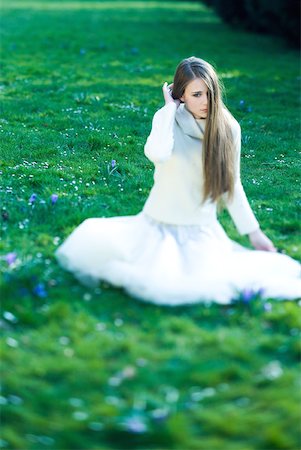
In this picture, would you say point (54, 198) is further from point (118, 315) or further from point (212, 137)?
point (118, 315)

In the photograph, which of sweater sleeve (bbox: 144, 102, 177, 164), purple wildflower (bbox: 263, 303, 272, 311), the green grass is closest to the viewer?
the green grass

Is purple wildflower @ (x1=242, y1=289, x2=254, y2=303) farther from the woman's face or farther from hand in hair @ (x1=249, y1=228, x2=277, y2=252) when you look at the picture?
the woman's face

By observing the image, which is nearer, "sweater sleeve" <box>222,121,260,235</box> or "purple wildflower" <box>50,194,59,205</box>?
"sweater sleeve" <box>222,121,260,235</box>

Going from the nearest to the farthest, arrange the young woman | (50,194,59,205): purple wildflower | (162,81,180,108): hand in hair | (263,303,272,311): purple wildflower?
(263,303,272,311): purple wildflower, the young woman, (162,81,180,108): hand in hair, (50,194,59,205): purple wildflower

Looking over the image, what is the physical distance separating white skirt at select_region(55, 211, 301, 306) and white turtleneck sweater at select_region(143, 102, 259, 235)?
3.4 inches

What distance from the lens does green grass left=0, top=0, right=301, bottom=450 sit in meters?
3.65

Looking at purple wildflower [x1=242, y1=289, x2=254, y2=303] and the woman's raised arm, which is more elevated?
the woman's raised arm

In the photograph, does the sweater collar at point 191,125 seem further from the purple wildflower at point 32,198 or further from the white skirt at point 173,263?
the purple wildflower at point 32,198

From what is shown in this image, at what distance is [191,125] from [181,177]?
0.40 m

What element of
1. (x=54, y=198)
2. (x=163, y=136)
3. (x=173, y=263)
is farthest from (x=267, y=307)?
(x=54, y=198)

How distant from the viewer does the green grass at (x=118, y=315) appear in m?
3.65

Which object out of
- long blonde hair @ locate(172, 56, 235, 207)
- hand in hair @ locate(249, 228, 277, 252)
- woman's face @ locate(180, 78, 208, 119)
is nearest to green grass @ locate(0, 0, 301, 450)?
hand in hair @ locate(249, 228, 277, 252)

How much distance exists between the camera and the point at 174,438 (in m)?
3.53

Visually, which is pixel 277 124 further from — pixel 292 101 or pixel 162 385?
pixel 162 385
